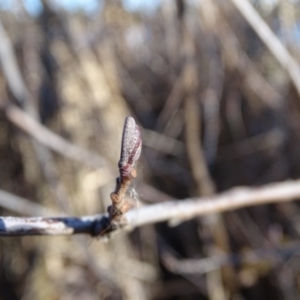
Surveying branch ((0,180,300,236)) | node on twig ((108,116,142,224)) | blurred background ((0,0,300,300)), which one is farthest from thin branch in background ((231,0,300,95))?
node on twig ((108,116,142,224))

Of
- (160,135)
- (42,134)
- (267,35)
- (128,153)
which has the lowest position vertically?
(128,153)

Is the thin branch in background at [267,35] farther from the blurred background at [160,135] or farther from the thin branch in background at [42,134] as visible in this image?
the thin branch in background at [42,134]

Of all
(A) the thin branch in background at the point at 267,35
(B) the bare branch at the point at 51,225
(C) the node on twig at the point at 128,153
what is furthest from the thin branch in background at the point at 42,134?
(C) the node on twig at the point at 128,153

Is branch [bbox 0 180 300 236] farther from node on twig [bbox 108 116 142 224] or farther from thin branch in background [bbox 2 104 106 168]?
thin branch in background [bbox 2 104 106 168]

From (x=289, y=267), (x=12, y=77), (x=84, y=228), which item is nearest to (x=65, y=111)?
(x=12, y=77)

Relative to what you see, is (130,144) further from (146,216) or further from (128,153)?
(146,216)

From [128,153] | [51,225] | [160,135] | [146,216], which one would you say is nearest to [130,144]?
[128,153]
